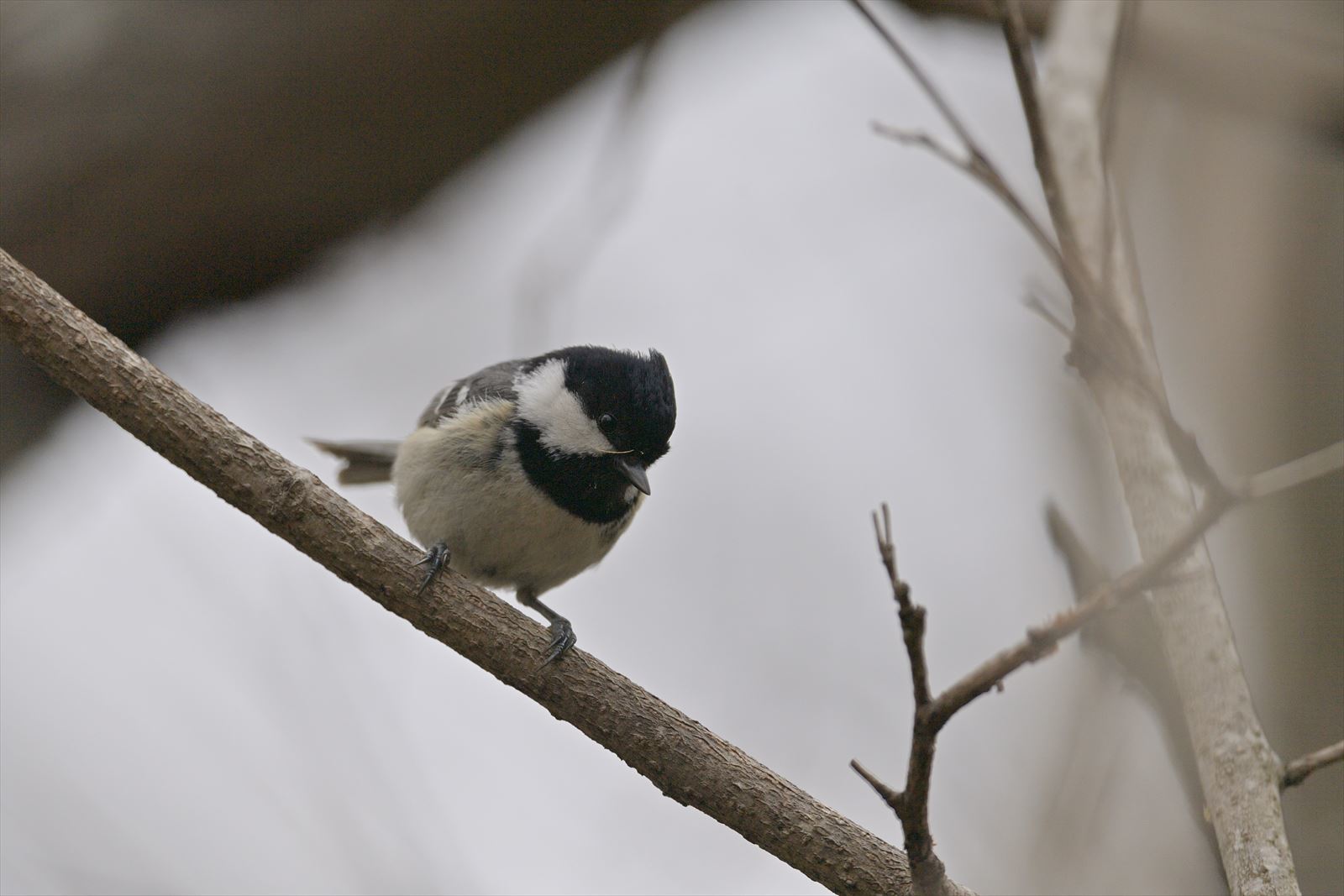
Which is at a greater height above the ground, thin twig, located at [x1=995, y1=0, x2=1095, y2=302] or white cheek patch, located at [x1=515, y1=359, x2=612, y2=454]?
thin twig, located at [x1=995, y1=0, x2=1095, y2=302]

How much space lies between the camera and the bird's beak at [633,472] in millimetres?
3248

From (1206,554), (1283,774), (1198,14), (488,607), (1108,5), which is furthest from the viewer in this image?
(1198,14)

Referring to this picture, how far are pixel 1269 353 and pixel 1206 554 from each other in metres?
2.11

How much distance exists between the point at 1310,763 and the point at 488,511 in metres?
2.12

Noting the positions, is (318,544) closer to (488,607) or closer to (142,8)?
(488,607)

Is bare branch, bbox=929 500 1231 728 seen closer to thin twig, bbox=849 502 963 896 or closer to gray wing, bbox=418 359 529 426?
thin twig, bbox=849 502 963 896

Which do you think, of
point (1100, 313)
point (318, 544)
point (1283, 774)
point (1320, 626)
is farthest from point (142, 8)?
point (1320, 626)

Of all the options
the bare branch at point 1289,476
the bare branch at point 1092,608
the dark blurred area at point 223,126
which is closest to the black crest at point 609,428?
the dark blurred area at point 223,126

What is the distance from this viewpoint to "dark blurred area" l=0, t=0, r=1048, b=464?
142 inches

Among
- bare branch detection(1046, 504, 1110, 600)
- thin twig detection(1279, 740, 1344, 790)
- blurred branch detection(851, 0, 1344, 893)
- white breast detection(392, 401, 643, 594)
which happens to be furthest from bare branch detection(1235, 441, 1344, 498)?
white breast detection(392, 401, 643, 594)

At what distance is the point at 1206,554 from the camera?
2.45 metres

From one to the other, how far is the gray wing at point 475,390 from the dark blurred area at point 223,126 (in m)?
0.68

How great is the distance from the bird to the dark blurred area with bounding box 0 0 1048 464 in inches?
38.4

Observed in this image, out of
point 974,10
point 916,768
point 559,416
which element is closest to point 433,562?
point 559,416
